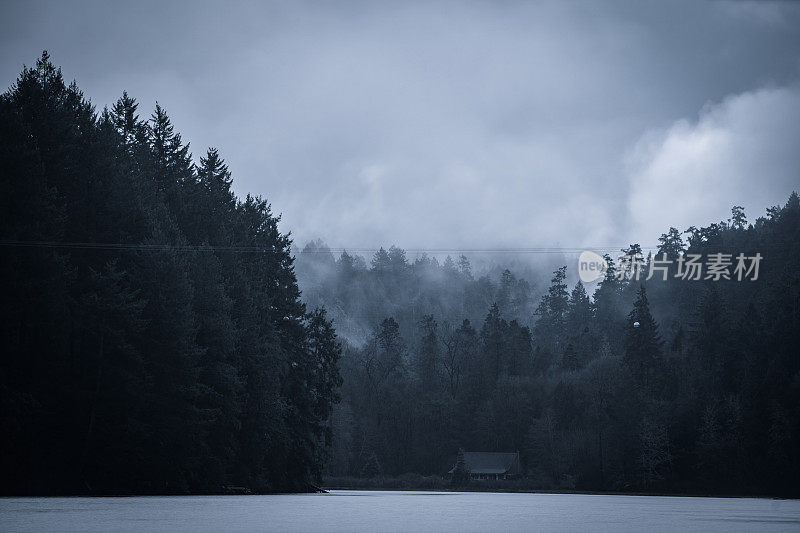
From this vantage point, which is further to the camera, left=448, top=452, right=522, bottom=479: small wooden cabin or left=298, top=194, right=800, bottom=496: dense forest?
left=448, top=452, right=522, bottom=479: small wooden cabin

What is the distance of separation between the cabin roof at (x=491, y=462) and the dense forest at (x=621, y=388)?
7.47 feet

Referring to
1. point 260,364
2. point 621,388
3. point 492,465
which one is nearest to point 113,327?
point 260,364

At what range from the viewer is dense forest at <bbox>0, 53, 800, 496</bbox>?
42906mm

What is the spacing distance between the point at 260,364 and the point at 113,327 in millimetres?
17451

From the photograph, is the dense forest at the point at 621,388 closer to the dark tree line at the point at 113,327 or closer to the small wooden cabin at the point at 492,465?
the small wooden cabin at the point at 492,465

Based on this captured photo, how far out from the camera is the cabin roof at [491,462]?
116312 millimetres

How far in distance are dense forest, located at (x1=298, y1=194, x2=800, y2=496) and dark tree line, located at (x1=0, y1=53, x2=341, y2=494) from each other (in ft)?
145

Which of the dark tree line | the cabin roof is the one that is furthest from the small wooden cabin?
the dark tree line

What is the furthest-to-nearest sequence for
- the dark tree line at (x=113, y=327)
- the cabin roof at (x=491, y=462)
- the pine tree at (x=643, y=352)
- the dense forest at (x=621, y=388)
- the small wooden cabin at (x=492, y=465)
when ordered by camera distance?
the cabin roof at (x=491, y=462) < the small wooden cabin at (x=492, y=465) < the pine tree at (x=643, y=352) < the dense forest at (x=621, y=388) < the dark tree line at (x=113, y=327)

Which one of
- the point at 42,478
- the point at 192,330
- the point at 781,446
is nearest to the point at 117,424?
the point at 42,478

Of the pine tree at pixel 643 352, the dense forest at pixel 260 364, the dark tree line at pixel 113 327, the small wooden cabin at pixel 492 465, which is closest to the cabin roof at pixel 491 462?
the small wooden cabin at pixel 492 465

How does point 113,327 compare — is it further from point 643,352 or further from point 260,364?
point 643,352

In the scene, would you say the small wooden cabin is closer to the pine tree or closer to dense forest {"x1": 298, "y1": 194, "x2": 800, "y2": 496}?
dense forest {"x1": 298, "y1": 194, "x2": 800, "y2": 496}

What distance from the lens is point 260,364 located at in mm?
61812
